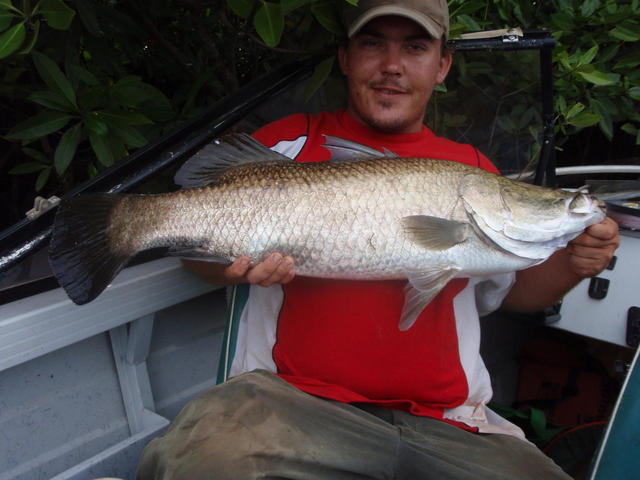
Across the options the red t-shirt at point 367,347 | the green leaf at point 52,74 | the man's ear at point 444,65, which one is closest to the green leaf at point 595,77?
the man's ear at point 444,65

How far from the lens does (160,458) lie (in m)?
1.64

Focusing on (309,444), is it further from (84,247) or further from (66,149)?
(66,149)

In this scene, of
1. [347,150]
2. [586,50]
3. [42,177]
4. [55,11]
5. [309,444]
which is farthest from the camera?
[586,50]

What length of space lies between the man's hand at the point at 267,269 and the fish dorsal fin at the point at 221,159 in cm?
32

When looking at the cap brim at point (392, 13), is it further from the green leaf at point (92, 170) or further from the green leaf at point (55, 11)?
the green leaf at point (92, 170)

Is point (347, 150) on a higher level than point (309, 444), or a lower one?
higher

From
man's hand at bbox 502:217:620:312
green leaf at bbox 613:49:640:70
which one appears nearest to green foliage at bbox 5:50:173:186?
man's hand at bbox 502:217:620:312

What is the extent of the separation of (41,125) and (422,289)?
60.6 inches

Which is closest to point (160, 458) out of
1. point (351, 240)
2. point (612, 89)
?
point (351, 240)

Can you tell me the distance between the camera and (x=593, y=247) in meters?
1.91

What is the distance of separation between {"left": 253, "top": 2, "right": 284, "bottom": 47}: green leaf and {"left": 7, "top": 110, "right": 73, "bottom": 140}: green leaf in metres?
0.82

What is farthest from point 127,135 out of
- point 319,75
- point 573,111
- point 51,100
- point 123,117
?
point 573,111

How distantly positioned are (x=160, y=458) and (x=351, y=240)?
88 centimetres

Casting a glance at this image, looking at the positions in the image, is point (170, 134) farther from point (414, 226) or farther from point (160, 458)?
point (160, 458)
